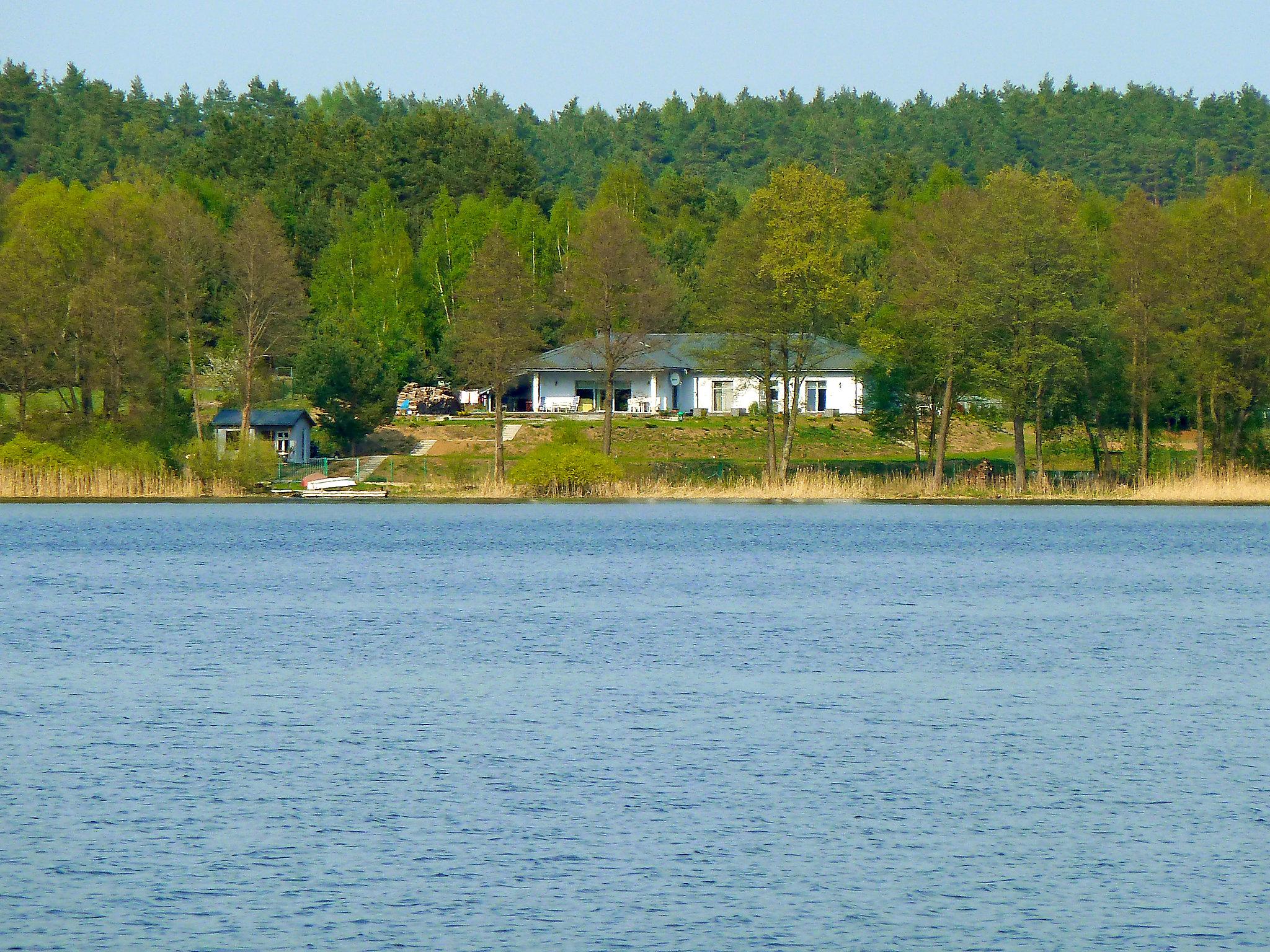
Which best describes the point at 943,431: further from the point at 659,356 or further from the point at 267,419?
the point at 267,419

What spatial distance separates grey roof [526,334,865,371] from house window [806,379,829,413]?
1.28m

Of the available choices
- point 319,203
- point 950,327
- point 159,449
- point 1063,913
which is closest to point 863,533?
point 950,327

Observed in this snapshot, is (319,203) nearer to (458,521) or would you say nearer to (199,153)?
(199,153)

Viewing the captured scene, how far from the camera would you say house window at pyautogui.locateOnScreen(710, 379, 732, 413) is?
102 metres

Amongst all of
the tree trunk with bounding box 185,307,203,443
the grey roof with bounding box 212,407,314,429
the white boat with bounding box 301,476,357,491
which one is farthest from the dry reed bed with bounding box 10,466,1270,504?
the grey roof with bounding box 212,407,314,429

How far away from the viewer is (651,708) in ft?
80.4

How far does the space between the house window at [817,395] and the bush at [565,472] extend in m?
29.0

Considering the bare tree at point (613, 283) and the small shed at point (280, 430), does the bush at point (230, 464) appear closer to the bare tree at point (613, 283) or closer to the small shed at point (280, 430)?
the small shed at point (280, 430)

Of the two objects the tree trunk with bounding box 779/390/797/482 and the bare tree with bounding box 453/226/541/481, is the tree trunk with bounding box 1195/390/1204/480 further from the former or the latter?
the bare tree with bounding box 453/226/541/481

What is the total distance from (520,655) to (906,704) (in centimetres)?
810

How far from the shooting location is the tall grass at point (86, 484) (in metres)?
69.8

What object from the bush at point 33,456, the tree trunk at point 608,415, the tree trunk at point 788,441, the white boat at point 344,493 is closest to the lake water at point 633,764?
the bush at point 33,456

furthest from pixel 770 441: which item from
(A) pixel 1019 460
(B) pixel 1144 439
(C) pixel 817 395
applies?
(C) pixel 817 395

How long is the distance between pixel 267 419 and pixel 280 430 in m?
1.01
